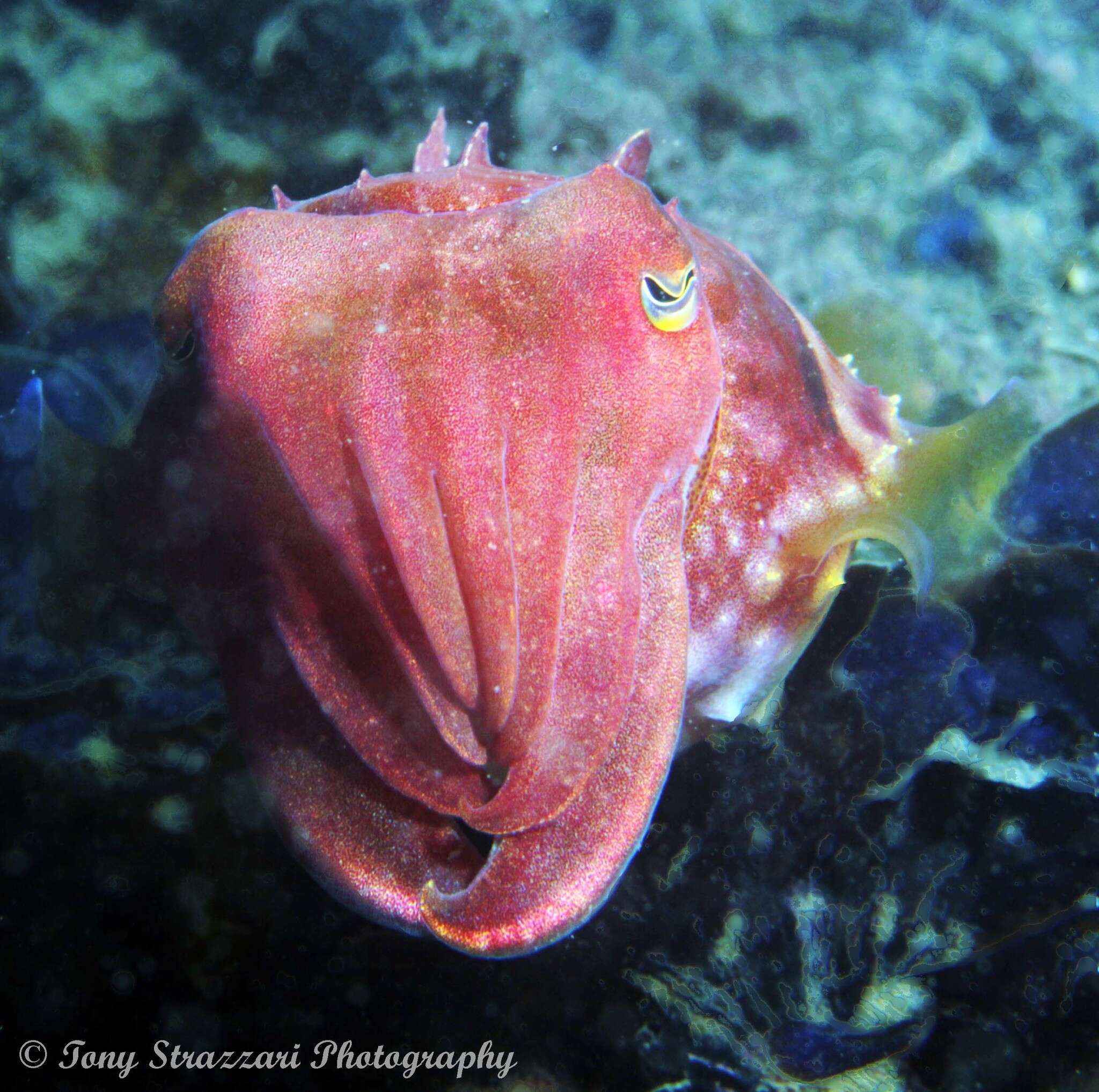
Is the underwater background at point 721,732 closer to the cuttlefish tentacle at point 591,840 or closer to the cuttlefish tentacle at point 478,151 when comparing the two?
the cuttlefish tentacle at point 478,151

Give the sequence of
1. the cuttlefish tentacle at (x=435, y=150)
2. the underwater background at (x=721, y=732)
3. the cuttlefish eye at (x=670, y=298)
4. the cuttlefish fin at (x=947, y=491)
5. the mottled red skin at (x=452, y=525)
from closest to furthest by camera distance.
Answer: the mottled red skin at (x=452, y=525) < the cuttlefish eye at (x=670, y=298) < the cuttlefish fin at (x=947, y=491) < the underwater background at (x=721, y=732) < the cuttlefish tentacle at (x=435, y=150)

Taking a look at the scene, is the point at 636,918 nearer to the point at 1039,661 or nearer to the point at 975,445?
the point at 1039,661

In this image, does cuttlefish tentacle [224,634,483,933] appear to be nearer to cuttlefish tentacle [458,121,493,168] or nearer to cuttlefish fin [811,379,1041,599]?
cuttlefish fin [811,379,1041,599]

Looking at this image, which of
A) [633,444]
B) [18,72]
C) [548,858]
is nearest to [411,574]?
[633,444]

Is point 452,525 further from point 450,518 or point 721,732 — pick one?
point 721,732

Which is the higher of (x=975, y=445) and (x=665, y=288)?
(x=665, y=288)

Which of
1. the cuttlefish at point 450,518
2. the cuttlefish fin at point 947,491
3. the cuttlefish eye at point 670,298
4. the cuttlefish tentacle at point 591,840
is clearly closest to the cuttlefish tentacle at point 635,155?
the cuttlefish at point 450,518
